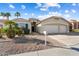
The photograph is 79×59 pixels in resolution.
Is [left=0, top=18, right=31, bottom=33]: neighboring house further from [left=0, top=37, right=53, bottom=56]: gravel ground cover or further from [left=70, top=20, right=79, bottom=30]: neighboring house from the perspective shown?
[left=70, top=20, right=79, bottom=30]: neighboring house

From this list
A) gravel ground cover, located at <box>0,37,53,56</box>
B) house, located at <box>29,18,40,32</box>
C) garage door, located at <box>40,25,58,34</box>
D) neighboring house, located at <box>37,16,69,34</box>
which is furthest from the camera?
garage door, located at <box>40,25,58,34</box>

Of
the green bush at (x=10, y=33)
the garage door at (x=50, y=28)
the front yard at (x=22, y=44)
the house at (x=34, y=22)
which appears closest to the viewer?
the front yard at (x=22, y=44)

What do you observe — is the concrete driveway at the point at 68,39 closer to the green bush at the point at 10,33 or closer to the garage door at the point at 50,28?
the garage door at the point at 50,28

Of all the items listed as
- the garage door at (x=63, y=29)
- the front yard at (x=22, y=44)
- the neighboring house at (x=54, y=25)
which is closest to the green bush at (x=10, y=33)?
the front yard at (x=22, y=44)

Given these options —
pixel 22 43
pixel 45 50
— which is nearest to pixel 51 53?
pixel 45 50

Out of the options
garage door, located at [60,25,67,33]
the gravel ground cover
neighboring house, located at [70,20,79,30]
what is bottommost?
the gravel ground cover

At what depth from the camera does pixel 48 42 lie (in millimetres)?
14016

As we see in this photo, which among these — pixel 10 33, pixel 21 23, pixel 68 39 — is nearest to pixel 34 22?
pixel 21 23

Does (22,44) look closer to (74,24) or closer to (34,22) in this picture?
(34,22)

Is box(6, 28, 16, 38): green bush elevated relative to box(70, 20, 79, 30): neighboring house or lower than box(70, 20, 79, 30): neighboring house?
lower

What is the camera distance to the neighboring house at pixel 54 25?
13828 millimetres

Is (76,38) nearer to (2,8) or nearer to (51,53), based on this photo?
(51,53)

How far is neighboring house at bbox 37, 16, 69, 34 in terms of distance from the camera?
45.4 ft

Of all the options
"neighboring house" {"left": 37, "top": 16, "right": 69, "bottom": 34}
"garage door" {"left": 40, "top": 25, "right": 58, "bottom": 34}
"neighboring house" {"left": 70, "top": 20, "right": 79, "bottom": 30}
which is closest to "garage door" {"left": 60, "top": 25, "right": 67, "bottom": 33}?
"neighboring house" {"left": 37, "top": 16, "right": 69, "bottom": 34}
